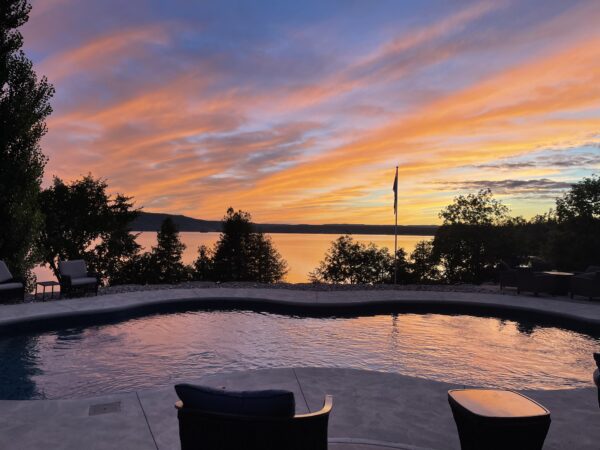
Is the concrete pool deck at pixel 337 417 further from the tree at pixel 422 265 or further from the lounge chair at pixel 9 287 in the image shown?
the tree at pixel 422 265

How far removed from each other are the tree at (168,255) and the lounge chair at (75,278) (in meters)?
31.9

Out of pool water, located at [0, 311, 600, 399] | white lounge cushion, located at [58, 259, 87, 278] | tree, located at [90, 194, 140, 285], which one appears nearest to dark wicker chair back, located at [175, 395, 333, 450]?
pool water, located at [0, 311, 600, 399]

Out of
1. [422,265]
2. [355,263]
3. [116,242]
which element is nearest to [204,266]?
[116,242]

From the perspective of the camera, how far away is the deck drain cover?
4.32 m

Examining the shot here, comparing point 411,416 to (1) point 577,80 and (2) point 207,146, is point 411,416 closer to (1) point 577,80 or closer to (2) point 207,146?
(1) point 577,80

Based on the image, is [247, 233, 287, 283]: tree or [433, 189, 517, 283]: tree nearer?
[433, 189, 517, 283]: tree

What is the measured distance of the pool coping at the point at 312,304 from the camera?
973 cm

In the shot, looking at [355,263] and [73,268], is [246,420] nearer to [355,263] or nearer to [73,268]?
[73,268]

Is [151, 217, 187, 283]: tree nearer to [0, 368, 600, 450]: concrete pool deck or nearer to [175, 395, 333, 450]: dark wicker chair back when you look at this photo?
[0, 368, 600, 450]: concrete pool deck

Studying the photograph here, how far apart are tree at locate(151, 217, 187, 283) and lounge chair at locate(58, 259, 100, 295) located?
3191 centimetres

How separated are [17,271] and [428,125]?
15234 mm

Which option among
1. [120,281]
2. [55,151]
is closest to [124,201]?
[120,281]

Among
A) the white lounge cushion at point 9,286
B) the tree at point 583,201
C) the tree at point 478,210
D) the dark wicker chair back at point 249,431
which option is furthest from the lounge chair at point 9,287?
the tree at point 478,210

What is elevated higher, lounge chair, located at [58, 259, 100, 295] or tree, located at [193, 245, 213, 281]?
lounge chair, located at [58, 259, 100, 295]
